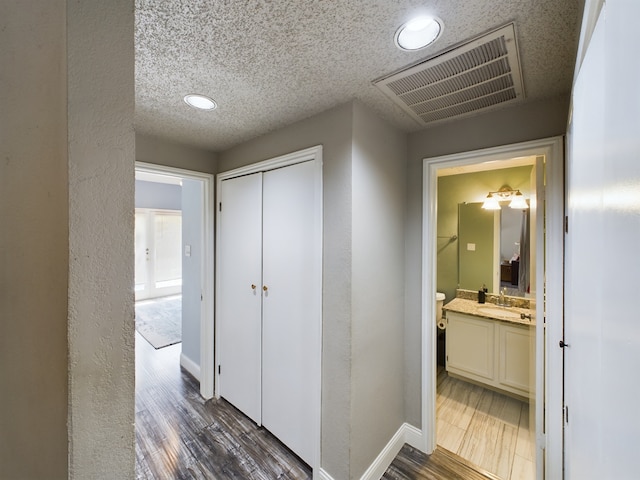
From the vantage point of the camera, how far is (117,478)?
0.61 metres

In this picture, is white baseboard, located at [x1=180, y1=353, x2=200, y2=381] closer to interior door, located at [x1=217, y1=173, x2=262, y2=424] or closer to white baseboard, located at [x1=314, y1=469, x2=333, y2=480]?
interior door, located at [x1=217, y1=173, x2=262, y2=424]

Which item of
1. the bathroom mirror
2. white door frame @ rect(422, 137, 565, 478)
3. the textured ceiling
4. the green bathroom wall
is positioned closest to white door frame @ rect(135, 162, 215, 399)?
the textured ceiling

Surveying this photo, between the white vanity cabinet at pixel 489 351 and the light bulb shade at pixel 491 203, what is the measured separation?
1.26 metres

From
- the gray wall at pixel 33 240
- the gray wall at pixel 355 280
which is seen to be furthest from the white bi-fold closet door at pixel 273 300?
the gray wall at pixel 33 240

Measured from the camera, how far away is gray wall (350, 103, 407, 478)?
155 cm

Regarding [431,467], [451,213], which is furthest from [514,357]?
[451,213]

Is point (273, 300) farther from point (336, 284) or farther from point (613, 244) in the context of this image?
point (613, 244)

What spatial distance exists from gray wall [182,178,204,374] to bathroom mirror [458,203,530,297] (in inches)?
124

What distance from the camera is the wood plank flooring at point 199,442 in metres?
1.76

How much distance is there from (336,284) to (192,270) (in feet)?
→ 6.90

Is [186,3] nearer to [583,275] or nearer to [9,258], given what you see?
[9,258]

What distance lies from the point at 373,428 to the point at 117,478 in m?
1.51

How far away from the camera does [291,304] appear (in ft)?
6.15

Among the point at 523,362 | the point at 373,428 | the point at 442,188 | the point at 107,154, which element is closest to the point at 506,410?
the point at 523,362
